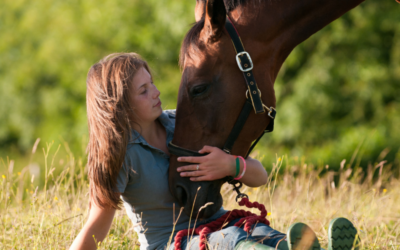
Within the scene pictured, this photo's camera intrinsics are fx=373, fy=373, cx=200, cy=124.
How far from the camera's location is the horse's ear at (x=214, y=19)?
2.10 m

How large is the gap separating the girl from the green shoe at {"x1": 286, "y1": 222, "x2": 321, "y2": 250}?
43cm

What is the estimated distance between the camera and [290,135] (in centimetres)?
966

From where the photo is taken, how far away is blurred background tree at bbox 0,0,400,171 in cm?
959

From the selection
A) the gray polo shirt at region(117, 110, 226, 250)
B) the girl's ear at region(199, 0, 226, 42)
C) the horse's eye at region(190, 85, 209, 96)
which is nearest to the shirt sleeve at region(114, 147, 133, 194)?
the gray polo shirt at region(117, 110, 226, 250)

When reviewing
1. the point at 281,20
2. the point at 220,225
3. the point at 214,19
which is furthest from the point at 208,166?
the point at 281,20

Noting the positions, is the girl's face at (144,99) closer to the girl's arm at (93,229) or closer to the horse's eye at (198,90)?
the horse's eye at (198,90)

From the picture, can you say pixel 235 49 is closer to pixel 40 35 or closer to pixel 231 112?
pixel 231 112

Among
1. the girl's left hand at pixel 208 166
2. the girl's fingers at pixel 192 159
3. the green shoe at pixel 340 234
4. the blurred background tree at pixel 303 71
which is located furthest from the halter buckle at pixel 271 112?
the blurred background tree at pixel 303 71

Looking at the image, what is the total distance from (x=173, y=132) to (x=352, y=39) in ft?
30.1

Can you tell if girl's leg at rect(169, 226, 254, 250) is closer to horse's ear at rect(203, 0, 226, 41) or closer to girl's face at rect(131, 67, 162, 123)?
girl's face at rect(131, 67, 162, 123)

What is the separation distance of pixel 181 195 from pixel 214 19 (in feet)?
3.31

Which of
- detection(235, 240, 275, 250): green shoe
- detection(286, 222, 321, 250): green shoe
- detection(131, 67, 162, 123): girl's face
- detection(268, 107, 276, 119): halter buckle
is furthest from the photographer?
detection(268, 107, 276, 119): halter buckle

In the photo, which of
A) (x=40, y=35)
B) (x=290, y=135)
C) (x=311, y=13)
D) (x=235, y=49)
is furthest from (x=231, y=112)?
(x=40, y=35)

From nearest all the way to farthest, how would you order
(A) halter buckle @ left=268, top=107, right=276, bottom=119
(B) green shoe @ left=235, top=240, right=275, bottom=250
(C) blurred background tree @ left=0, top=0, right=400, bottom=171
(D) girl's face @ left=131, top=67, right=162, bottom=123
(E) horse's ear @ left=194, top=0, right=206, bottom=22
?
(B) green shoe @ left=235, top=240, right=275, bottom=250
(D) girl's face @ left=131, top=67, right=162, bottom=123
(A) halter buckle @ left=268, top=107, right=276, bottom=119
(E) horse's ear @ left=194, top=0, right=206, bottom=22
(C) blurred background tree @ left=0, top=0, right=400, bottom=171
